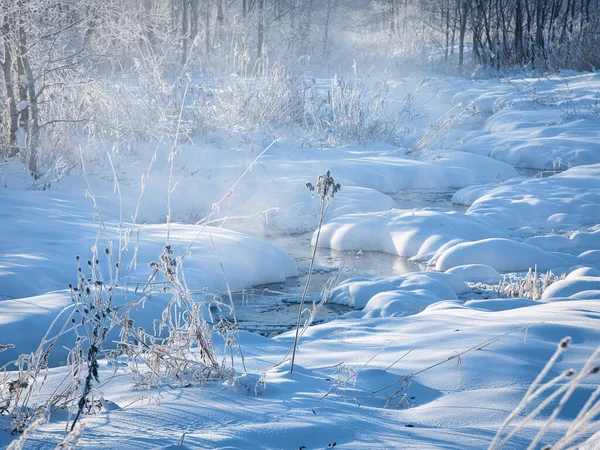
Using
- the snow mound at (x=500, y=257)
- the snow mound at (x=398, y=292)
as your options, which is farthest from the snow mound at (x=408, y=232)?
the snow mound at (x=398, y=292)

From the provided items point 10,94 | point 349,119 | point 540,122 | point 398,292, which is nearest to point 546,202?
point 398,292

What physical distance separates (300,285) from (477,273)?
133 centimetres

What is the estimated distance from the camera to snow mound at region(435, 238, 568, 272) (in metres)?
5.15

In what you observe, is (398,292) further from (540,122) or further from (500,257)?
(540,122)

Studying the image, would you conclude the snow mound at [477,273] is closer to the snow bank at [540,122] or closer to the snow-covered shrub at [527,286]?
the snow-covered shrub at [527,286]

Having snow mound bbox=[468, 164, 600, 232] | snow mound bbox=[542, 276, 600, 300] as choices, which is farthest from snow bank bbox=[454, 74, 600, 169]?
snow mound bbox=[542, 276, 600, 300]

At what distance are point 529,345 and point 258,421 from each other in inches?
48.6

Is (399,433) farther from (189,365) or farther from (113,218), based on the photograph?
(113,218)

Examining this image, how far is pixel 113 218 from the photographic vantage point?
583 cm

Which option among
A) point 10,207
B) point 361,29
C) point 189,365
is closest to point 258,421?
point 189,365

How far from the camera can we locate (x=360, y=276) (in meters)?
5.04

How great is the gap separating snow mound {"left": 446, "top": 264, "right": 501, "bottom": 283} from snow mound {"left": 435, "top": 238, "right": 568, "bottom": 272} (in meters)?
0.21

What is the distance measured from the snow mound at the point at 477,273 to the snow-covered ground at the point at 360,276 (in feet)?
0.04

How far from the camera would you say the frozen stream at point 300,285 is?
4117 millimetres
